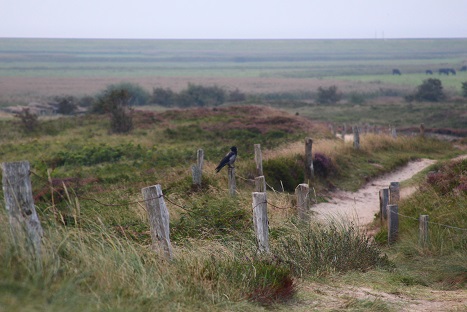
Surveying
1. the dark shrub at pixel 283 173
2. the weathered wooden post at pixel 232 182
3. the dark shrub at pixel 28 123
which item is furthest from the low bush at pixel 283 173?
the dark shrub at pixel 28 123

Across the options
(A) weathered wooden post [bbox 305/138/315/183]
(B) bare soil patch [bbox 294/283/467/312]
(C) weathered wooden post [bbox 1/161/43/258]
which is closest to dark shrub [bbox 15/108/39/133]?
(A) weathered wooden post [bbox 305/138/315/183]

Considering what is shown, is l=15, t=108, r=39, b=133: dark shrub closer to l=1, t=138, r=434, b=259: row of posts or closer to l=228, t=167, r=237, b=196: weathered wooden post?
l=228, t=167, r=237, b=196: weathered wooden post

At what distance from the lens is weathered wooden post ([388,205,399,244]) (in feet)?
43.8

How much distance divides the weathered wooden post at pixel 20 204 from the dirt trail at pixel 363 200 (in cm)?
1078

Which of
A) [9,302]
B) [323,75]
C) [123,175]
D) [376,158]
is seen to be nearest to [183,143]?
[376,158]

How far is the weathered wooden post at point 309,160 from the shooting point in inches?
861

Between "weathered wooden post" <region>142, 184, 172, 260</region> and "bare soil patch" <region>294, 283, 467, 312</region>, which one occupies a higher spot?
"weathered wooden post" <region>142, 184, 172, 260</region>

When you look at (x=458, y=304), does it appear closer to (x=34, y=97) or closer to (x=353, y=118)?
(x=353, y=118)

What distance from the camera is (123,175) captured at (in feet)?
71.1

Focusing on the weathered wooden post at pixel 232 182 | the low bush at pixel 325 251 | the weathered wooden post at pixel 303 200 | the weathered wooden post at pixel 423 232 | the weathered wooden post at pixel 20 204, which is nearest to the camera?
the weathered wooden post at pixel 20 204

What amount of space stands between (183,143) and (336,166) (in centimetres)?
1089

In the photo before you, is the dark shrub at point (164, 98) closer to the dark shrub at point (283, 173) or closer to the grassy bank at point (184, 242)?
the grassy bank at point (184, 242)

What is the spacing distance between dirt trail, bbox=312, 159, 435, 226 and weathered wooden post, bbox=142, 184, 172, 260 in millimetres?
9025

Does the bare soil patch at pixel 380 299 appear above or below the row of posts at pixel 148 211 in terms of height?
below
